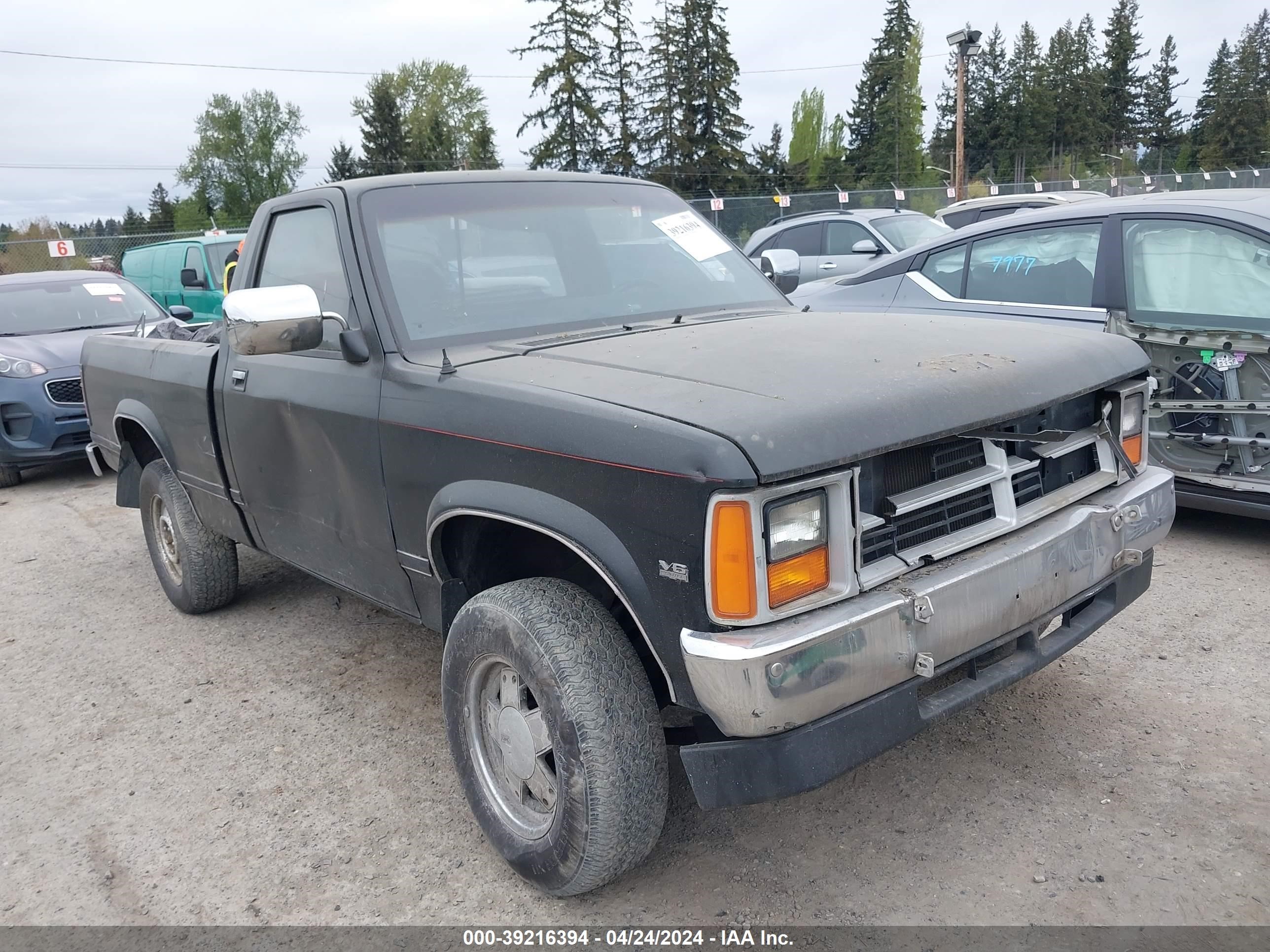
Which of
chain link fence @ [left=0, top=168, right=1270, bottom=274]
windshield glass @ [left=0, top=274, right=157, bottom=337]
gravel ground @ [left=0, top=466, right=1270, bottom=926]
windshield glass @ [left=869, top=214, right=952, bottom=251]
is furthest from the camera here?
chain link fence @ [left=0, top=168, right=1270, bottom=274]

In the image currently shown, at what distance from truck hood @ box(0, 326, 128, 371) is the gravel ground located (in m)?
4.50

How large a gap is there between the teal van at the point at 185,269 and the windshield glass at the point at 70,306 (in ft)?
5.83

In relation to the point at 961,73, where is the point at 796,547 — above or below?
below

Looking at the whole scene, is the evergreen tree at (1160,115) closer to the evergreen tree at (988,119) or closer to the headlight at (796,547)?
the evergreen tree at (988,119)

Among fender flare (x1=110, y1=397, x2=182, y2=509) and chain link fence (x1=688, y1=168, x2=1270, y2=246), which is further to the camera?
chain link fence (x1=688, y1=168, x2=1270, y2=246)

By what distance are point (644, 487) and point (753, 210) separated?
23453 millimetres

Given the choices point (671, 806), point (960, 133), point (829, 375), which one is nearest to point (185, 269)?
point (671, 806)

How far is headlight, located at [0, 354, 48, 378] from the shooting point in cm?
795

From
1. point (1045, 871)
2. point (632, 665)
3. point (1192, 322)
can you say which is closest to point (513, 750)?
point (632, 665)

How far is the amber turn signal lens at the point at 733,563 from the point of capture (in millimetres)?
2072

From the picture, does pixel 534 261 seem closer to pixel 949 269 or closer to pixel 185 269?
pixel 949 269

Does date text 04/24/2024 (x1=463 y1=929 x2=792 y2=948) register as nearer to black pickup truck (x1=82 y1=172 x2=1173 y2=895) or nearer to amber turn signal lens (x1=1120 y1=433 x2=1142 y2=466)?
black pickup truck (x1=82 y1=172 x2=1173 y2=895)

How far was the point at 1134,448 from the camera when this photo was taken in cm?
309

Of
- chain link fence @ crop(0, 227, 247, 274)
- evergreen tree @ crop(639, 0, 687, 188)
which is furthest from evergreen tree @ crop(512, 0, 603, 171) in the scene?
chain link fence @ crop(0, 227, 247, 274)
